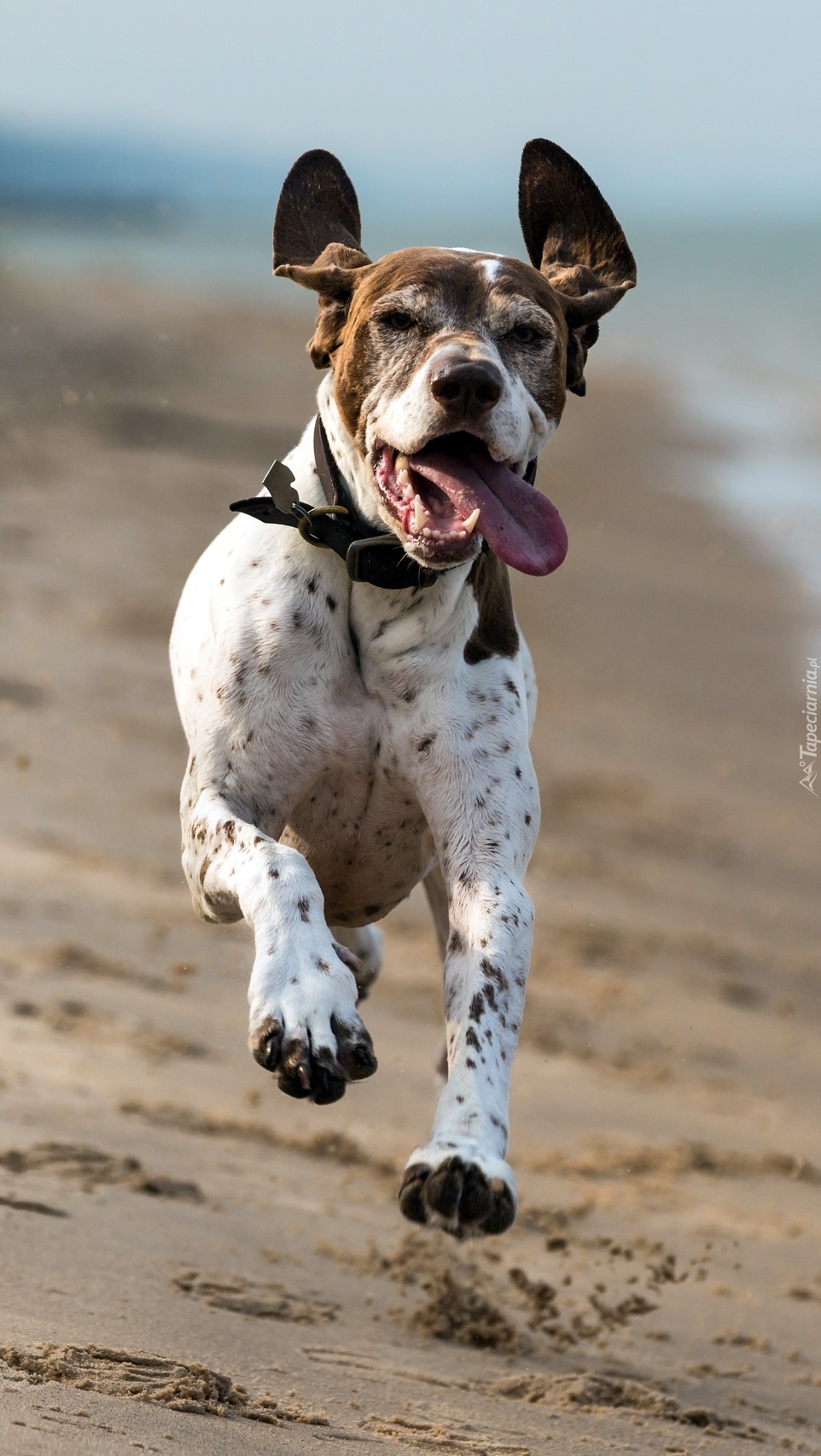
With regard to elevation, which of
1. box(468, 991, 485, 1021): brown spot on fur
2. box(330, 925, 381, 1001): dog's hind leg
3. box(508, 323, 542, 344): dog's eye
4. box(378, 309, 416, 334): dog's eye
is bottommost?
box(468, 991, 485, 1021): brown spot on fur

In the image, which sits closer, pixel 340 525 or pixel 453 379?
pixel 453 379

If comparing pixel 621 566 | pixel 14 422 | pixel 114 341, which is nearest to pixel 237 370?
pixel 114 341

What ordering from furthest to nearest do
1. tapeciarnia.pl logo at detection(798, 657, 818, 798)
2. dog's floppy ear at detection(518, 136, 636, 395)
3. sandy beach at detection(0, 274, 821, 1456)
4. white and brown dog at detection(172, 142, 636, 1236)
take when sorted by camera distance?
tapeciarnia.pl logo at detection(798, 657, 818, 798)
sandy beach at detection(0, 274, 821, 1456)
dog's floppy ear at detection(518, 136, 636, 395)
white and brown dog at detection(172, 142, 636, 1236)

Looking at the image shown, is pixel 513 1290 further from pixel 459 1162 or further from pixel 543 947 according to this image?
pixel 543 947

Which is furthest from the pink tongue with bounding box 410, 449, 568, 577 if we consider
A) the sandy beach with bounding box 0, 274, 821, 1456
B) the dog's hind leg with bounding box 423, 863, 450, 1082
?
the dog's hind leg with bounding box 423, 863, 450, 1082

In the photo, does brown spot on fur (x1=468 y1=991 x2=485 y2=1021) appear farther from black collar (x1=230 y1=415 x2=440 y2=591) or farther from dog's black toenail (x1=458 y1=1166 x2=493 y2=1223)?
black collar (x1=230 y1=415 x2=440 y2=591)

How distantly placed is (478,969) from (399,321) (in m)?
1.33

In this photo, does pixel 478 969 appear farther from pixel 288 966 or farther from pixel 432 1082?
pixel 432 1082

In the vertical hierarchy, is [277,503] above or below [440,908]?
above

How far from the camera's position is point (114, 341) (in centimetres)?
2023

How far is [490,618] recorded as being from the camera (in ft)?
14.6

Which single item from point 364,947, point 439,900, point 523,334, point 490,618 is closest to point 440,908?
point 439,900

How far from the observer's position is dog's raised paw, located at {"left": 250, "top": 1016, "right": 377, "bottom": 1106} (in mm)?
3385

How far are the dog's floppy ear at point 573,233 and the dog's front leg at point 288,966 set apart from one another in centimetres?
132
